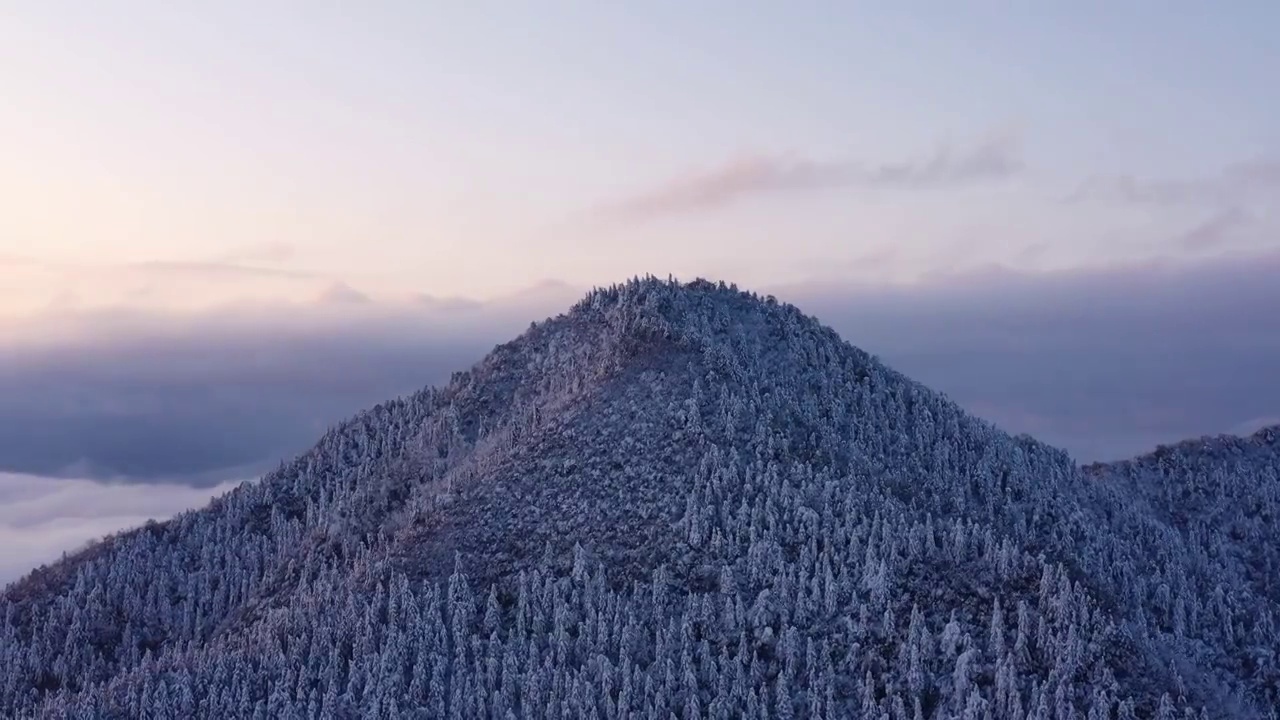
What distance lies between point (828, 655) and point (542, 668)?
130 ft

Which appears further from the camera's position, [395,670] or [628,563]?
[628,563]

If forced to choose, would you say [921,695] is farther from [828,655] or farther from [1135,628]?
[1135,628]

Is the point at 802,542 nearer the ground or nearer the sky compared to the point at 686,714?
nearer the sky

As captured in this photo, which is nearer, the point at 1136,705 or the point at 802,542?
the point at 1136,705

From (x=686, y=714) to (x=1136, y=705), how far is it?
56.6 m

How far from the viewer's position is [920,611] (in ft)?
573

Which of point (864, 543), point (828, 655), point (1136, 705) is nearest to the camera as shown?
point (1136, 705)

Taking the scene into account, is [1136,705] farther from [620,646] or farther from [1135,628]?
[620,646]

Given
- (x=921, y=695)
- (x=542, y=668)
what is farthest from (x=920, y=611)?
(x=542, y=668)

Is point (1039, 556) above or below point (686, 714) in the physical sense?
above

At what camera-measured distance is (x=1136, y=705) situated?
525 feet

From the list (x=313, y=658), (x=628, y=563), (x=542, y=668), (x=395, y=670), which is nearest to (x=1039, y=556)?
(x=628, y=563)

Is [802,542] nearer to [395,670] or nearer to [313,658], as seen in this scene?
[395,670]

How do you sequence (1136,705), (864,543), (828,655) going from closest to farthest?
(1136,705), (828,655), (864,543)
